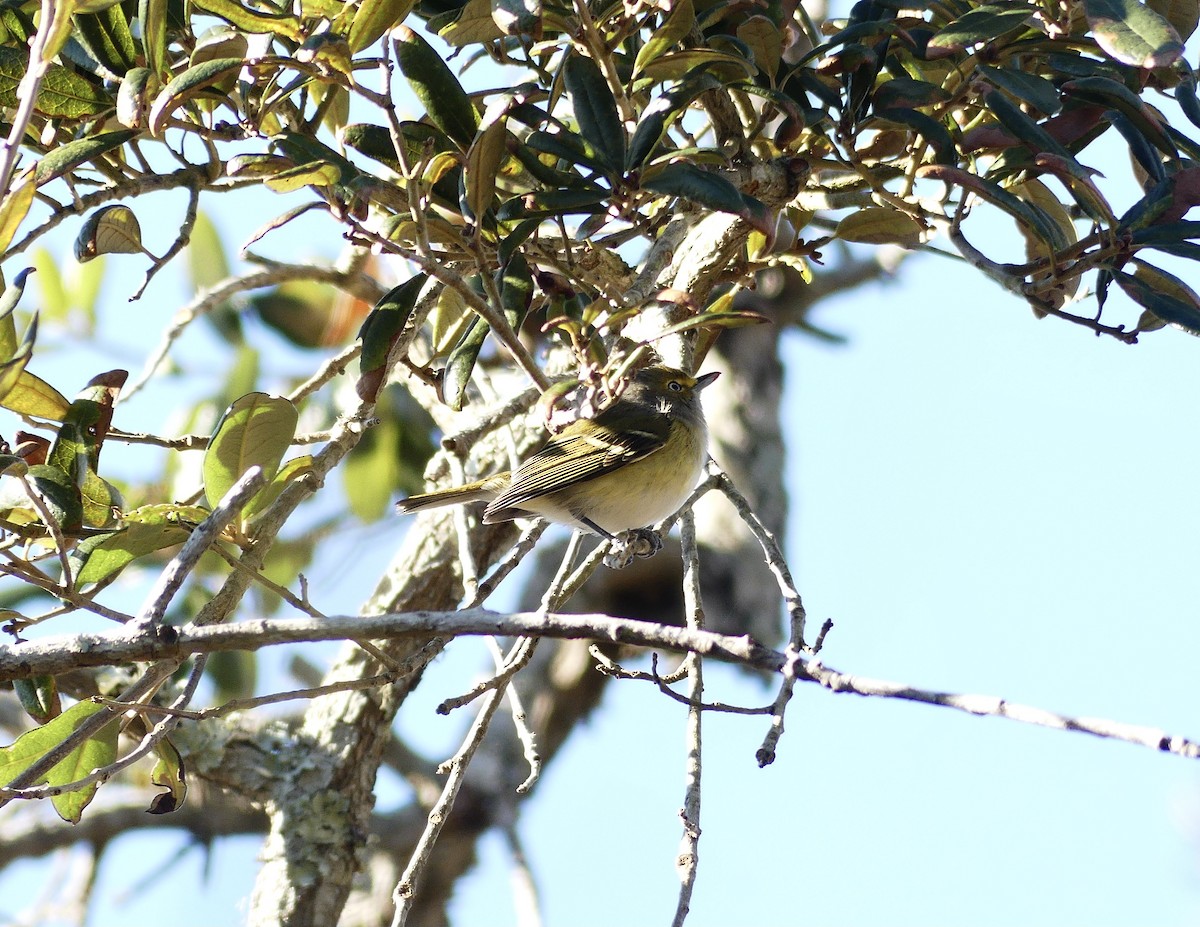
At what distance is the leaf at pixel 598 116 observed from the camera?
1.96 metres

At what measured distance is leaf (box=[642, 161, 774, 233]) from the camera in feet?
6.03

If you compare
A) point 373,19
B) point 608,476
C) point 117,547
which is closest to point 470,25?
point 373,19

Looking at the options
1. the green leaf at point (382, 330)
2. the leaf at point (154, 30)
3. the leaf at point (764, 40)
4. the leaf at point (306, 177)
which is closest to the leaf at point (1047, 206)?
the leaf at point (764, 40)

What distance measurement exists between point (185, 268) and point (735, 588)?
109 inches

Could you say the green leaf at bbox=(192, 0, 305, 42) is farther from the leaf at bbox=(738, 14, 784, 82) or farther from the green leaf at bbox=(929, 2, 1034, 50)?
the green leaf at bbox=(929, 2, 1034, 50)

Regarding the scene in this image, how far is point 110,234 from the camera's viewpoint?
2215mm

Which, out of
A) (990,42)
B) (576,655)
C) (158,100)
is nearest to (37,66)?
(158,100)

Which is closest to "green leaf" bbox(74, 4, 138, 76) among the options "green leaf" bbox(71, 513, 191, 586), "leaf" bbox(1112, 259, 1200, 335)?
"green leaf" bbox(71, 513, 191, 586)

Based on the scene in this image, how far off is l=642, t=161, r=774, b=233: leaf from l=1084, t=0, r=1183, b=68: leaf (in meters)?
0.56

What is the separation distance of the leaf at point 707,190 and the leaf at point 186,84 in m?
0.66

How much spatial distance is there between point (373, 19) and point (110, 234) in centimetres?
70

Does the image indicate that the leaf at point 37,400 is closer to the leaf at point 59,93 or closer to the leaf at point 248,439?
the leaf at point 248,439

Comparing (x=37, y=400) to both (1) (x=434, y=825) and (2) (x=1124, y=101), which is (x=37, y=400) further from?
(2) (x=1124, y=101)

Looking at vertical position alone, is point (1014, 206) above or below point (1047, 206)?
below
